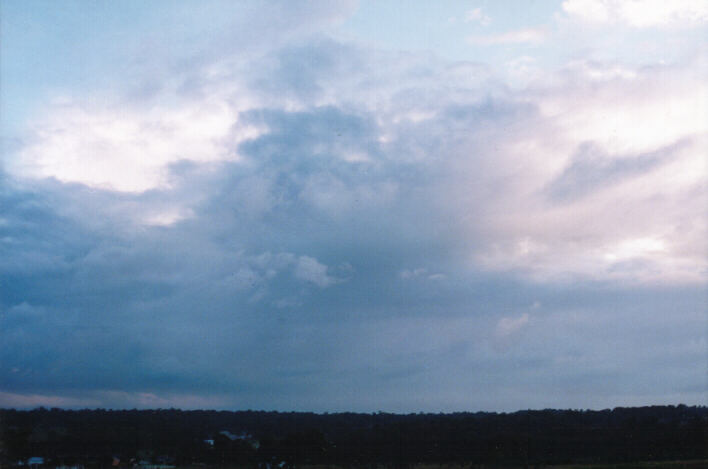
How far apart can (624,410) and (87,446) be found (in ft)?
349

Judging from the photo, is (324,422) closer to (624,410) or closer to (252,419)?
(252,419)

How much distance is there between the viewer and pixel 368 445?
297ft

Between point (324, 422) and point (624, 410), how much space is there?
203 ft

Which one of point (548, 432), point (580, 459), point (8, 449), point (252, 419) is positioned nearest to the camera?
point (8, 449)

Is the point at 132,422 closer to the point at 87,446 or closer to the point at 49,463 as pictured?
the point at 87,446

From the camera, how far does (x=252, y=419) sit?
15425cm

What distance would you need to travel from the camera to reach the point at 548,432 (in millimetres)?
100250

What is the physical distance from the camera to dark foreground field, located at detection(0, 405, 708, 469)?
74.8 m

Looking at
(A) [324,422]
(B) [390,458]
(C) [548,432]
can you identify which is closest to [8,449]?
(B) [390,458]

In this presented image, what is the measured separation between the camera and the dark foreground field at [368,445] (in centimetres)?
7481

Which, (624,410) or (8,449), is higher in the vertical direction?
(624,410)

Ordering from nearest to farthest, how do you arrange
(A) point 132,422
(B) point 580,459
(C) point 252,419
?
(B) point 580,459
(A) point 132,422
(C) point 252,419

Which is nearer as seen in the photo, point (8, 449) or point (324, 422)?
point (8, 449)

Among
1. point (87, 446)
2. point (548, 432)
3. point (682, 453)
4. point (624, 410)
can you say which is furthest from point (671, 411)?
point (87, 446)
